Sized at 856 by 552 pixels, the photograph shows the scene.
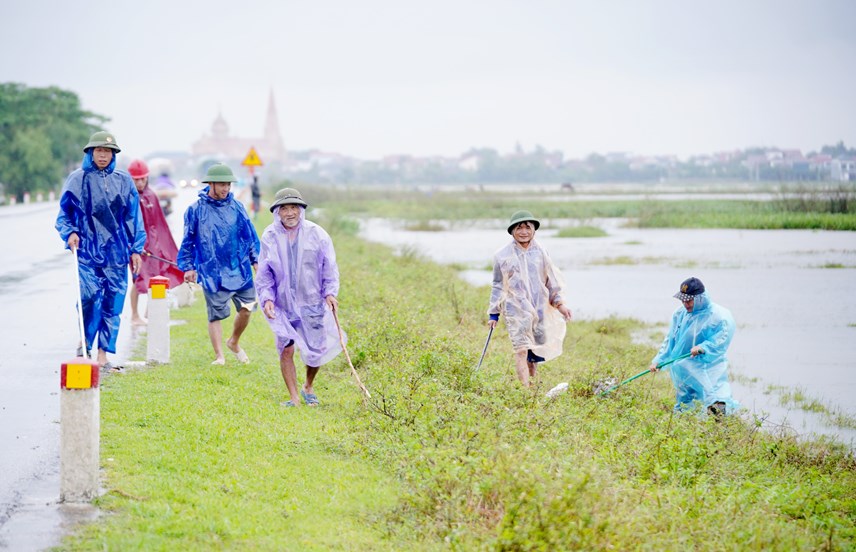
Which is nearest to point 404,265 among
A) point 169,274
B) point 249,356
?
point 169,274

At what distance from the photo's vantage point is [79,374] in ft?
20.2

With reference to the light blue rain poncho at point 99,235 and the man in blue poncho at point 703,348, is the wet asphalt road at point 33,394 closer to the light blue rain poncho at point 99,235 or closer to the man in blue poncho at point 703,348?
the light blue rain poncho at point 99,235

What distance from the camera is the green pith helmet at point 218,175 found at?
1050 cm

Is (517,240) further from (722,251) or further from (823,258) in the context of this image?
(722,251)

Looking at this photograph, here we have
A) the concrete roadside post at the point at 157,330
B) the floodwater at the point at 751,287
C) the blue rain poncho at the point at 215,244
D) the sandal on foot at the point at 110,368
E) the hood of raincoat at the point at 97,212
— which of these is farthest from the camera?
the floodwater at the point at 751,287

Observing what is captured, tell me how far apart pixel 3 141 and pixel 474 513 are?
59773mm

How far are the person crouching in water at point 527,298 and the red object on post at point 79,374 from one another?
4292 millimetres

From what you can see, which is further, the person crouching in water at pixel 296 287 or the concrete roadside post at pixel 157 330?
the concrete roadside post at pixel 157 330

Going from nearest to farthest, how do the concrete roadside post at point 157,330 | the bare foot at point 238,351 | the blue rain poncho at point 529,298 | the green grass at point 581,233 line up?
the blue rain poncho at point 529,298, the concrete roadside post at point 157,330, the bare foot at point 238,351, the green grass at point 581,233

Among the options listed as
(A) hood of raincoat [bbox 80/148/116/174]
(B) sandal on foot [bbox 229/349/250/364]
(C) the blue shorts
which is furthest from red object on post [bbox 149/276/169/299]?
(A) hood of raincoat [bbox 80/148/116/174]

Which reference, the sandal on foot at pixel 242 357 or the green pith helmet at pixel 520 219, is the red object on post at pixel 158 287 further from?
the green pith helmet at pixel 520 219

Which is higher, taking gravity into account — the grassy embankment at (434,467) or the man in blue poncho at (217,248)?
the man in blue poncho at (217,248)

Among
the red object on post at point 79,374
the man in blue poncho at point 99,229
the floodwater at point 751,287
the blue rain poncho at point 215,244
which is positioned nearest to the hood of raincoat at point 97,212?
the man in blue poncho at point 99,229

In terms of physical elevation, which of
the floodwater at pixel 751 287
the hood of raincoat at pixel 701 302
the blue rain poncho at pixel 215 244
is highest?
the blue rain poncho at pixel 215 244
